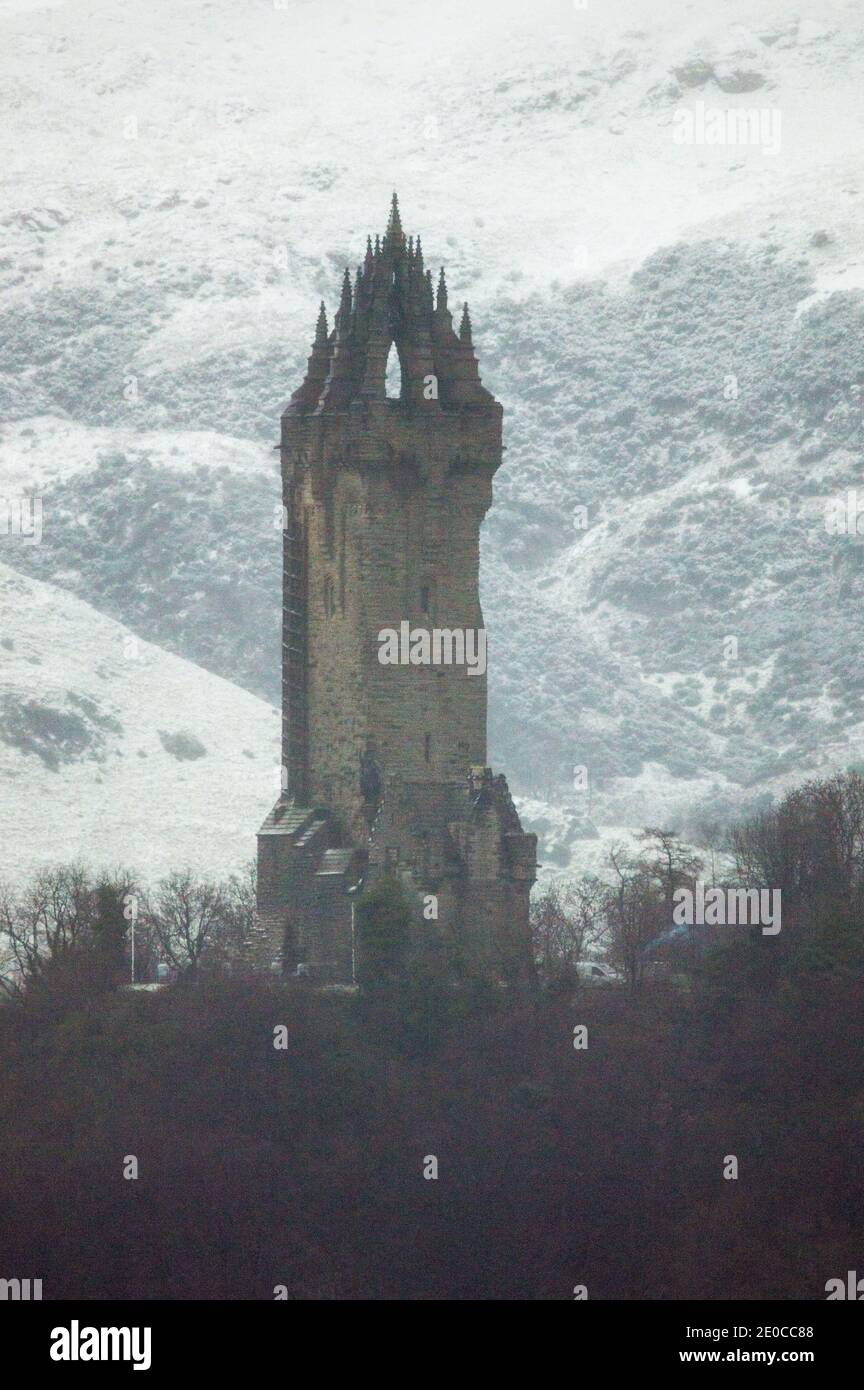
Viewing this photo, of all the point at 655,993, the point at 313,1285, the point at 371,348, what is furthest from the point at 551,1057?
the point at 371,348

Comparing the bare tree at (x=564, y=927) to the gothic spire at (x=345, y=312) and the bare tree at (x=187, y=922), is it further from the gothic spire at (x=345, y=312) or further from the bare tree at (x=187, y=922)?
the gothic spire at (x=345, y=312)

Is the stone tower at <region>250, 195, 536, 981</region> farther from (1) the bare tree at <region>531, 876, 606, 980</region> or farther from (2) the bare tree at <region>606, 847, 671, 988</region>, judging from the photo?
(2) the bare tree at <region>606, 847, 671, 988</region>

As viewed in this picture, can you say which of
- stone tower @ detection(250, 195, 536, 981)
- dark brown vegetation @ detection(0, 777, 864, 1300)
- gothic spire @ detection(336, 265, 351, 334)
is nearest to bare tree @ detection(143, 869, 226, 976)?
stone tower @ detection(250, 195, 536, 981)
